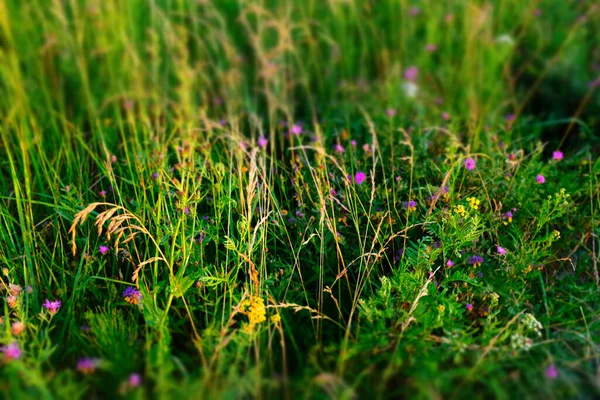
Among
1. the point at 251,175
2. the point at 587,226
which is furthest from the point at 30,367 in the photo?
the point at 587,226

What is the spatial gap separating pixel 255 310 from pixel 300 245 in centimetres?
34

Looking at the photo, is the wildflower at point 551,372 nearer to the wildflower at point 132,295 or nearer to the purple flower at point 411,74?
the wildflower at point 132,295

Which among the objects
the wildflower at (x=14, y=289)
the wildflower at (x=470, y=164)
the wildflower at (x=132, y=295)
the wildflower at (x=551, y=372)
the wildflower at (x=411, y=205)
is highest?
the wildflower at (x=470, y=164)

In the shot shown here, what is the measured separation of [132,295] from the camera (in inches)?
73.0

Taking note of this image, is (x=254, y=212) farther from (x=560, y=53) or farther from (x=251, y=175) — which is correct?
(x=560, y=53)

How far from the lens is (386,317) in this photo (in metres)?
1.81

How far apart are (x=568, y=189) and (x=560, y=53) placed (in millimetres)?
1386

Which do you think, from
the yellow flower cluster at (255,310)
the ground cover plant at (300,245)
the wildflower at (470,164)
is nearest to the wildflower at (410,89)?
the ground cover plant at (300,245)

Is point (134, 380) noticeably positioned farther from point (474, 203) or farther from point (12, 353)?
point (474, 203)

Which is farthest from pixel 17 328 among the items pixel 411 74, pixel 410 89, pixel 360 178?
pixel 411 74

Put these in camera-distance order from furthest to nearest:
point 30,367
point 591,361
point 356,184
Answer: point 356,184 < point 591,361 < point 30,367

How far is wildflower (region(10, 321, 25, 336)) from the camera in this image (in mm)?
1645

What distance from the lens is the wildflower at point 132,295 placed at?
5.98 ft

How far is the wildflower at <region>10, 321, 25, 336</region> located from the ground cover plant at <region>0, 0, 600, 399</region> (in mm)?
36
